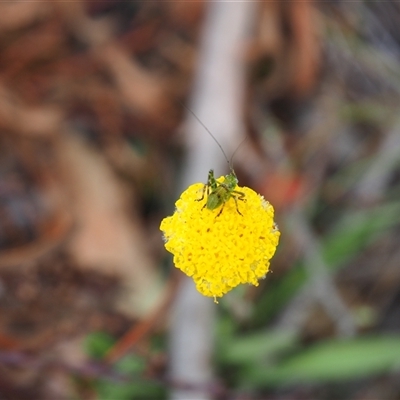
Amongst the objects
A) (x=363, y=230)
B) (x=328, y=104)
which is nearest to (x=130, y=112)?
(x=328, y=104)

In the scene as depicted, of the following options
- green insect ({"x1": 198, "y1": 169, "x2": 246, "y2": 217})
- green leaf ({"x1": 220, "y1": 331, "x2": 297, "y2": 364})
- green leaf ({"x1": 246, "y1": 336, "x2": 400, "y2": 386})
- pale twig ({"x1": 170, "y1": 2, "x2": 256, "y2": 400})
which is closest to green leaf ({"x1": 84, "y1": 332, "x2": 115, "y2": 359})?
pale twig ({"x1": 170, "y1": 2, "x2": 256, "y2": 400})

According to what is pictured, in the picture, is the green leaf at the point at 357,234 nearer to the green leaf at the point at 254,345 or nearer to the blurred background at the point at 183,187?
the blurred background at the point at 183,187

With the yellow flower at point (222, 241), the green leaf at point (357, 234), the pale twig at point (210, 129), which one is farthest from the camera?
the green leaf at point (357, 234)

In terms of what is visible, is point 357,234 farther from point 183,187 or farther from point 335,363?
point 183,187

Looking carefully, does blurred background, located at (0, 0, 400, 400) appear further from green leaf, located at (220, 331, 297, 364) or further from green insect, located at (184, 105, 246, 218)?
green insect, located at (184, 105, 246, 218)

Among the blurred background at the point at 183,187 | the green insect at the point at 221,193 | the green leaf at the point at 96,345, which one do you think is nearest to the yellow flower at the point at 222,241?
the green insect at the point at 221,193

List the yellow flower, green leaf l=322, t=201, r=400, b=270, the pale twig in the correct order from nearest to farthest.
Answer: the yellow flower, the pale twig, green leaf l=322, t=201, r=400, b=270
